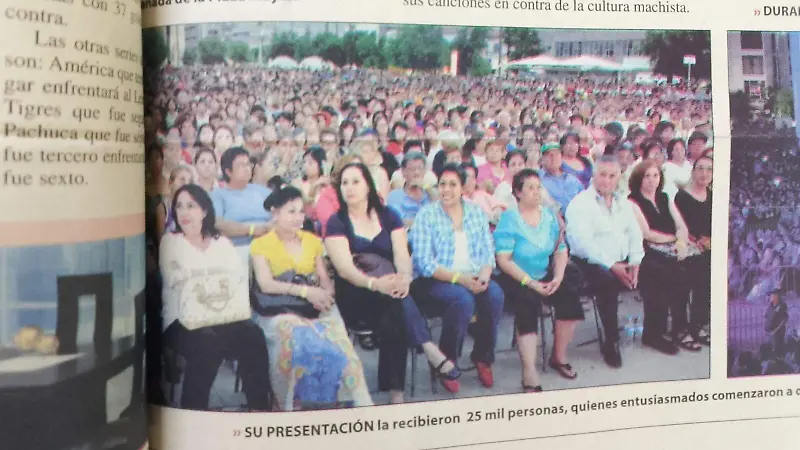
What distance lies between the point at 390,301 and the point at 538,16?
18 centimetres

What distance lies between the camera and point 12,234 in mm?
244

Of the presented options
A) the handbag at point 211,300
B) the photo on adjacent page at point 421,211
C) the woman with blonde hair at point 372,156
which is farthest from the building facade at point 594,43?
the handbag at point 211,300

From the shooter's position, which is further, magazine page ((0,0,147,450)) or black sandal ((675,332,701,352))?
black sandal ((675,332,701,352))

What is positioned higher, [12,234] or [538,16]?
[538,16]

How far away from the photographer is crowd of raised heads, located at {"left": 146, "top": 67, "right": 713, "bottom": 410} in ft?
0.99

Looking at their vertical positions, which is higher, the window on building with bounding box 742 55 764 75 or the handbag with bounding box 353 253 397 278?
the window on building with bounding box 742 55 764 75

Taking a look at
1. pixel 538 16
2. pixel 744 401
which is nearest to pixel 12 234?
pixel 538 16

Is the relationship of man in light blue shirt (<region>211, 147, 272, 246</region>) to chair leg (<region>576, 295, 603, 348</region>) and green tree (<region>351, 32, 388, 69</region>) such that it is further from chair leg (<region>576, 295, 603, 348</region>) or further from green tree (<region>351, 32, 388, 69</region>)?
chair leg (<region>576, 295, 603, 348</region>)

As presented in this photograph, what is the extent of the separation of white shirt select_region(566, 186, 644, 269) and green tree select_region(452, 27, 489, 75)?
3.7 inches

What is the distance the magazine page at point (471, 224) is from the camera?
301 mm

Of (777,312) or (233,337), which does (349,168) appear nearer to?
(233,337)

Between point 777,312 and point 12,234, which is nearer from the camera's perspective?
point 12,234

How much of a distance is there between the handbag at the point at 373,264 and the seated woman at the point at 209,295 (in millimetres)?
59

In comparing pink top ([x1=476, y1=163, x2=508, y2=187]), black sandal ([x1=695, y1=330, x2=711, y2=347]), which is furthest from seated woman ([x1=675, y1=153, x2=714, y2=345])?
pink top ([x1=476, y1=163, x2=508, y2=187])
